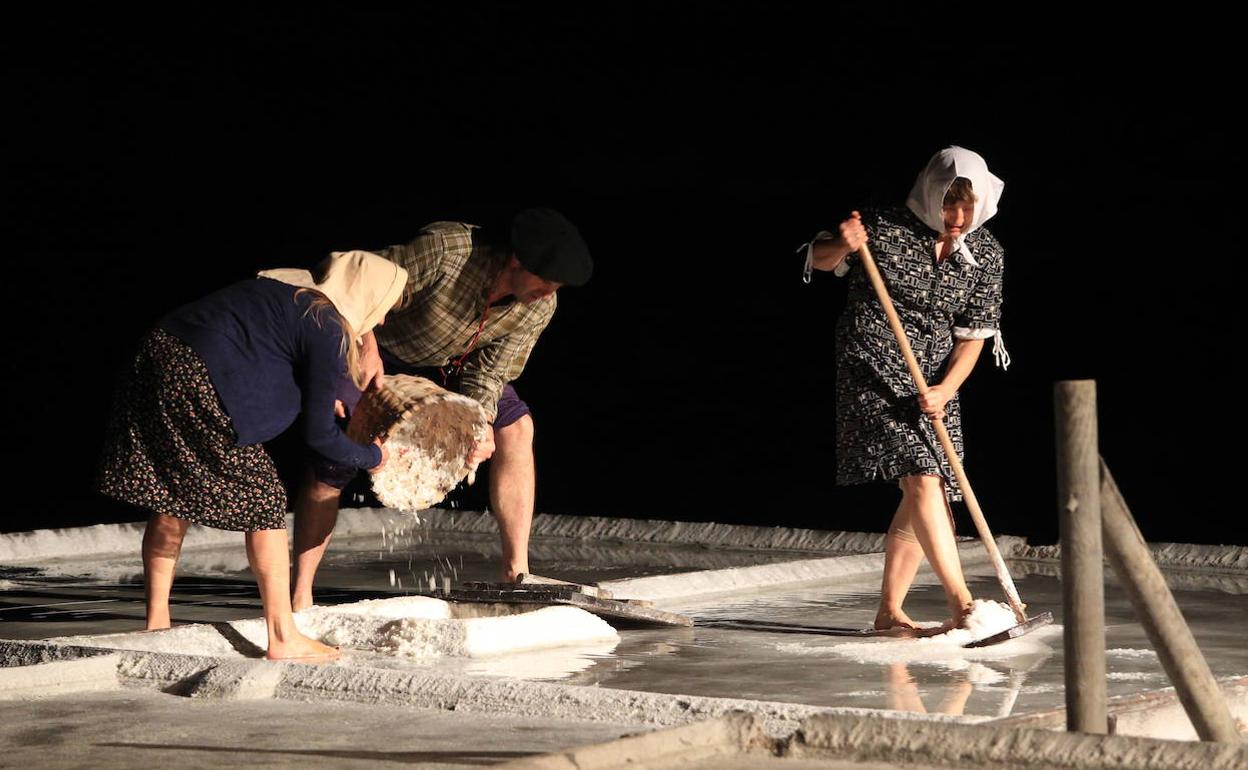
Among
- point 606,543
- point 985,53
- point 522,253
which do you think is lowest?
point 606,543

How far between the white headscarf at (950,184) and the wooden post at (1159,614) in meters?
1.67

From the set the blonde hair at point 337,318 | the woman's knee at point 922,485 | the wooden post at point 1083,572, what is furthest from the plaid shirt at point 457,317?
the wooden post at point 1083,572

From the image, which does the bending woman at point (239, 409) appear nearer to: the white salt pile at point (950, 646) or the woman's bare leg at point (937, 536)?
the white salt pile at point (950, 646)

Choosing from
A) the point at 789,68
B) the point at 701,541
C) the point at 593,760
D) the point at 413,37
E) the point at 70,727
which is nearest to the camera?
the point at 593,760

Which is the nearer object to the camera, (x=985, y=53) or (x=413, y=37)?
(x=985, y=53)

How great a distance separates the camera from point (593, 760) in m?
2.49

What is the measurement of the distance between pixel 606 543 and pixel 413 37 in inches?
117

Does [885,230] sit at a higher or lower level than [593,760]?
higher

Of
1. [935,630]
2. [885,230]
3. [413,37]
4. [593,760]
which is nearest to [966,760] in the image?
[593,760]

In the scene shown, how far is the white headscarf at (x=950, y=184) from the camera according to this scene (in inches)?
167

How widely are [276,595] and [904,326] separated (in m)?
1.51

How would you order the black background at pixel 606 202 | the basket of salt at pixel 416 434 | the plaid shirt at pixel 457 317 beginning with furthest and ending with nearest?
the black background at pixel 606 202
the plaid shirt at pixel 457 317
the basket of salt at pixel 416 434

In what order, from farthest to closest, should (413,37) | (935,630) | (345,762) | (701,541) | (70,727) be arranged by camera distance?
(413,37), (701,541), (935,630), (70,727), (345,762)

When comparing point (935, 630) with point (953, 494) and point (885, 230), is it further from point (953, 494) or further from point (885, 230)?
point (885, 230)
